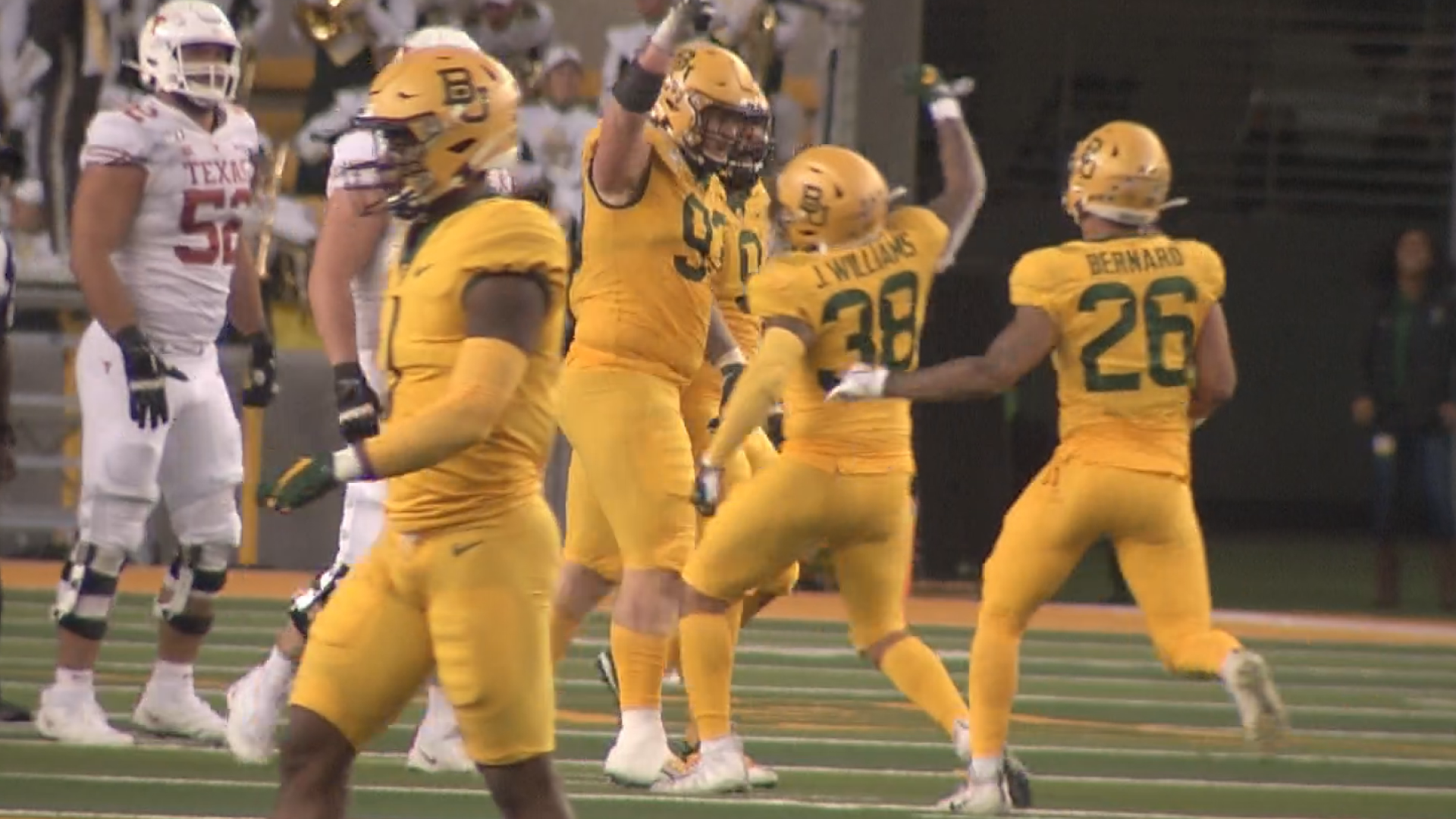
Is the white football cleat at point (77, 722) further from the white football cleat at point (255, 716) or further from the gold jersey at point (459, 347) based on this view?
the gold jersey at point (459, 347)

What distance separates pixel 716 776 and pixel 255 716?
1.15 m

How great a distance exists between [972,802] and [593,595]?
123cm

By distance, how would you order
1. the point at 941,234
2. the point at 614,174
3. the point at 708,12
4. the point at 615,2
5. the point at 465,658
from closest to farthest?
the point at 465,658, the point at 708,12, the point at 614,174, the point at 941,234, the point at 615,2

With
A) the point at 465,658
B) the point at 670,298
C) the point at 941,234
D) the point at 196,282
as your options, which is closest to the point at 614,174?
the point at 670,298

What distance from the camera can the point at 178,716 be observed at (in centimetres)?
838

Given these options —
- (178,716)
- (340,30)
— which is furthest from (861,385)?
(340,30)

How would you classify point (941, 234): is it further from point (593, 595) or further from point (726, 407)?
point (593, 595)

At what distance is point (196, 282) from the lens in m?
8.27

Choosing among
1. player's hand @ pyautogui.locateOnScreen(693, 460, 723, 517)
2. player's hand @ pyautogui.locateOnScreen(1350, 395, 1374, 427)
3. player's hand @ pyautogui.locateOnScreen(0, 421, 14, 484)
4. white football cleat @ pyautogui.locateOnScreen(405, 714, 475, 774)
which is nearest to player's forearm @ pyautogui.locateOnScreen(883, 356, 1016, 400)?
player's hand @ pyautogui.locateOnScreen(693, 460, 723, 517)

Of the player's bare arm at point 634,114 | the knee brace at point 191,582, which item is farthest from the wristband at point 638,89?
the knee brace at point 191,582

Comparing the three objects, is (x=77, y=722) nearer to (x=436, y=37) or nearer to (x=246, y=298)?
(x=246, y=298)

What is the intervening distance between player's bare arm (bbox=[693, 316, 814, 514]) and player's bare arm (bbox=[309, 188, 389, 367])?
917 millimetres

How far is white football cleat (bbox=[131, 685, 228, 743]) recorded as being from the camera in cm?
837

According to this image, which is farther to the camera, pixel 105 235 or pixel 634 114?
pixel 105 235
